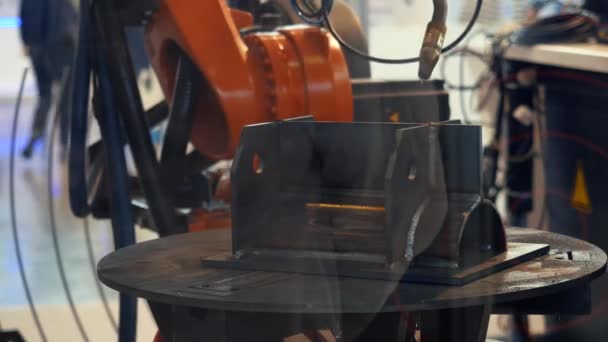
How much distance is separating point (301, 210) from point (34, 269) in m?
2.39

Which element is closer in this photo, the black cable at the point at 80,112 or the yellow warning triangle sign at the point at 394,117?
the black cable at the point at 80,112

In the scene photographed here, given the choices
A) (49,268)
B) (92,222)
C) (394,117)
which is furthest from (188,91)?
(92,222)

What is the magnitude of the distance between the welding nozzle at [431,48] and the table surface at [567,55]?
40.2 inches

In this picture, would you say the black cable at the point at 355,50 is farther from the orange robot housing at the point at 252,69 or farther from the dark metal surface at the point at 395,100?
the dark metal surface at the point at 395,100

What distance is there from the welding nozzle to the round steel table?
25cm

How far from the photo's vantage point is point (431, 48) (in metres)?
1.11

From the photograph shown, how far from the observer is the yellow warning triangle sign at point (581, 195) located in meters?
2.24

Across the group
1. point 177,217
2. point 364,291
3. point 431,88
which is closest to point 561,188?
point 431,88

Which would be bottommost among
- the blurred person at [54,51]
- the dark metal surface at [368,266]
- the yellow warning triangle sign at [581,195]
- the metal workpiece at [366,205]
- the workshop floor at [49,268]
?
the workshop floor at [49,268]

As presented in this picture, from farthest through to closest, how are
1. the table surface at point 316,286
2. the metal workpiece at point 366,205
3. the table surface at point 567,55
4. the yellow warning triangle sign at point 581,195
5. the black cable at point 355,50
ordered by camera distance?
1. the yellow warning triangle sign at point 581,195
2. the table surface at point 567,55
3. the black cable at point 355,50
4. the metal workpiece at point 366,205
5. the table surface at point 316,286

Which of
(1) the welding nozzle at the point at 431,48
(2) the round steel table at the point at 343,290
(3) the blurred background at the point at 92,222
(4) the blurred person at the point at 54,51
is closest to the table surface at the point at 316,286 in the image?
(2) the round steel table at the point at 343,290

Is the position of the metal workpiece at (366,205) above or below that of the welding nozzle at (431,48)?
below

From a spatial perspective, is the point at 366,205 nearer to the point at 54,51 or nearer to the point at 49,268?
the point at 49,268

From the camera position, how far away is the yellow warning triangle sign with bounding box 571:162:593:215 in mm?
2238
